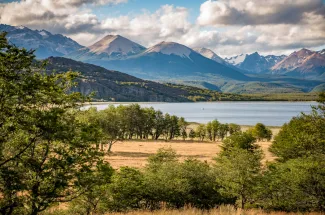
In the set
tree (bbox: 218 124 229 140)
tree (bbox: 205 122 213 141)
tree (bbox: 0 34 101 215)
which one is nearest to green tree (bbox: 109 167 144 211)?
tree (bbox: 0 34 101 215)

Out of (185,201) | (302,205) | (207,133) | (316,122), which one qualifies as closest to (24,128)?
(185,201)

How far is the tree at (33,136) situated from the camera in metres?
9.46

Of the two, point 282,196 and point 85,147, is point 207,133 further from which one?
point 85,147

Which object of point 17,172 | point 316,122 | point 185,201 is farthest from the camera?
point 185,201

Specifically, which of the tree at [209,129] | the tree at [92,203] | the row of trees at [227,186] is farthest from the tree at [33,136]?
the tree at [209,129]

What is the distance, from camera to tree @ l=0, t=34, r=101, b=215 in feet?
31.0

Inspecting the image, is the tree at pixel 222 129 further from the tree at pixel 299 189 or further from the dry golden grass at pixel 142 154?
the tree at pixel 299 189

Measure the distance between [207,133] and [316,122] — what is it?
4776 inches

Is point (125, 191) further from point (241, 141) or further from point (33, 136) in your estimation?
point (241, 141)

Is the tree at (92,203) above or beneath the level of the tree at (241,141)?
beneath

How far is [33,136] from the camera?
408 inches

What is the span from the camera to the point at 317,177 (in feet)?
70.4

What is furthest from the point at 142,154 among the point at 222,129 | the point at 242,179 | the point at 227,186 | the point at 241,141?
the point at 222,129

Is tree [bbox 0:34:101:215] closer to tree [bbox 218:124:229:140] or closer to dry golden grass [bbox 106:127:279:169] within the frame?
dry golden grass [bbox 106:127:279:169]
